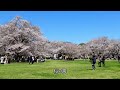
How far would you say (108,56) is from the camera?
68.8 meters

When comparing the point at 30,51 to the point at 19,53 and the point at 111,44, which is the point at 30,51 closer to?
the point at 19,53

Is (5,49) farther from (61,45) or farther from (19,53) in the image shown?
(61,45)

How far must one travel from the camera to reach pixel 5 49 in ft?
157

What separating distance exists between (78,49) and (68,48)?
9.43 ft
